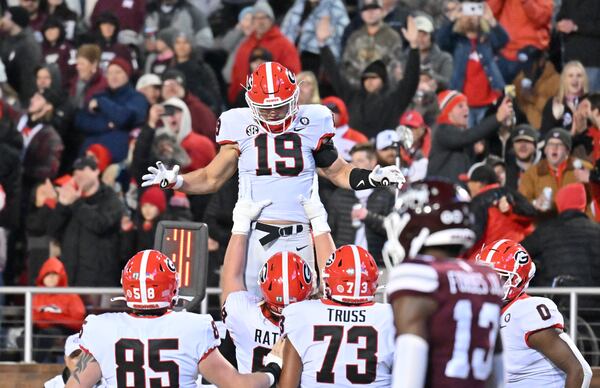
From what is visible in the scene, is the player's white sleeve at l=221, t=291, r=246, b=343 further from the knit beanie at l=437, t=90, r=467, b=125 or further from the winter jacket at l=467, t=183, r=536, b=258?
the knit beanie at l=437, t=90, r=467, b=125

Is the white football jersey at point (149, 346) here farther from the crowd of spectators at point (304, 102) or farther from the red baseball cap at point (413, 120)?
the red baseball cap at point (413, 120)

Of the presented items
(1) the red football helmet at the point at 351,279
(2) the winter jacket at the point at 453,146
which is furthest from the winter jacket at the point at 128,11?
(1) the red football helmet at the point at 351,279

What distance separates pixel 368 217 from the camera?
40.0 ft

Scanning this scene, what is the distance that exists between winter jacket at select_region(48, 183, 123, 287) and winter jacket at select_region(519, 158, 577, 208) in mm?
3527

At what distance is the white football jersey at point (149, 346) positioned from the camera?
7.60 meters

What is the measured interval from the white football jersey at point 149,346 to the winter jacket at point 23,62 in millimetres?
7677

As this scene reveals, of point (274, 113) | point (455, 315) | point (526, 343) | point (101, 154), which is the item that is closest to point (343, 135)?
point (101, 154)

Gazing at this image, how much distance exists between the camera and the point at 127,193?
45.4 feet

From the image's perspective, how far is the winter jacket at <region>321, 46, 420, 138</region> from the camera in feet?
45.0

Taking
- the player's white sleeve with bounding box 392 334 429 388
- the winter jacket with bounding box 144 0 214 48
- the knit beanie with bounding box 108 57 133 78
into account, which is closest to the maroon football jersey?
the player's white sleeve with bounding box 392 334 429 388

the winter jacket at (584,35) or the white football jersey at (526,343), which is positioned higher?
the winter jacket at (584,35)

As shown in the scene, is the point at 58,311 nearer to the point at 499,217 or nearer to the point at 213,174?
the point at 213,174

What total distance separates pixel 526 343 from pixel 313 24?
688cm

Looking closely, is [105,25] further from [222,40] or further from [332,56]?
[332,56]
